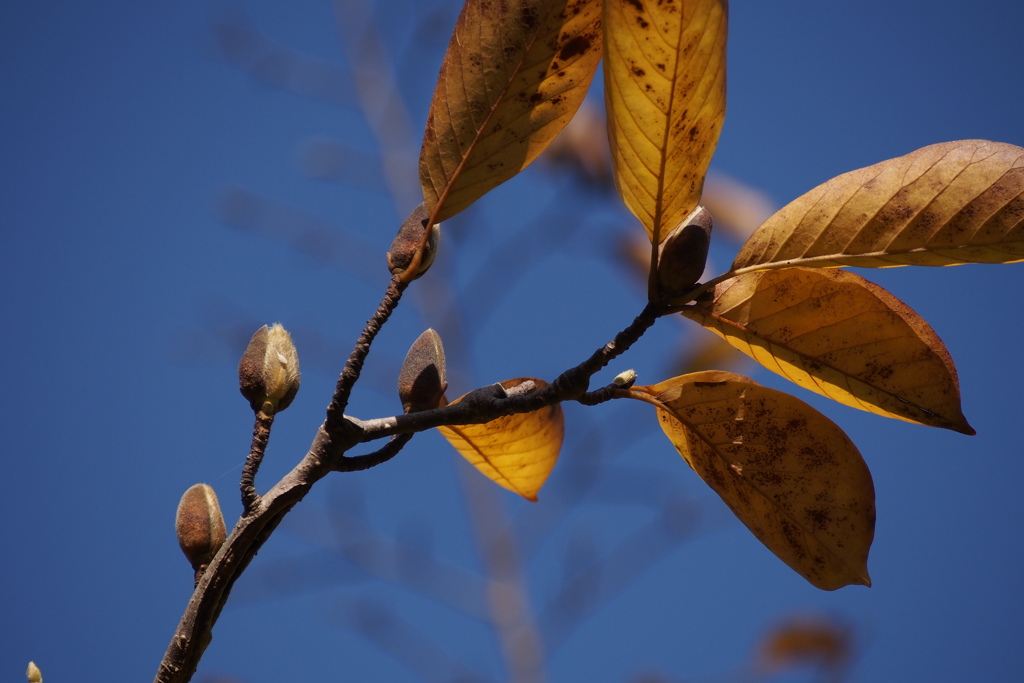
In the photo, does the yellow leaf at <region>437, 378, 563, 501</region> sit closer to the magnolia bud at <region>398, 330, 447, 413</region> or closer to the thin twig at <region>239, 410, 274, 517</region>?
the magnolia bud at <region>398, 330, 447, 413</region>

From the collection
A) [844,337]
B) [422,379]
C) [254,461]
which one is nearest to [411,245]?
[422,379]

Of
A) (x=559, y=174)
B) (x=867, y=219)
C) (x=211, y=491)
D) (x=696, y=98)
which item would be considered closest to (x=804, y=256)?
(x=867, y=219)

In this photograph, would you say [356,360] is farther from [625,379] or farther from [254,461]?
[625,379]

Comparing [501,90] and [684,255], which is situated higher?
[501,90]

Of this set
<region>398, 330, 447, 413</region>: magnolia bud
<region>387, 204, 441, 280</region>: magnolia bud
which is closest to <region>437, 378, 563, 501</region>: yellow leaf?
<region>398, 330, 447, 413</region>: magnolia bud

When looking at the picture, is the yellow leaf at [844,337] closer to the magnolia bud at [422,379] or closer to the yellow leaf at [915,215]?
the yellow leaf at [915,215]

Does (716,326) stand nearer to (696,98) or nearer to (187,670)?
(696,98)
